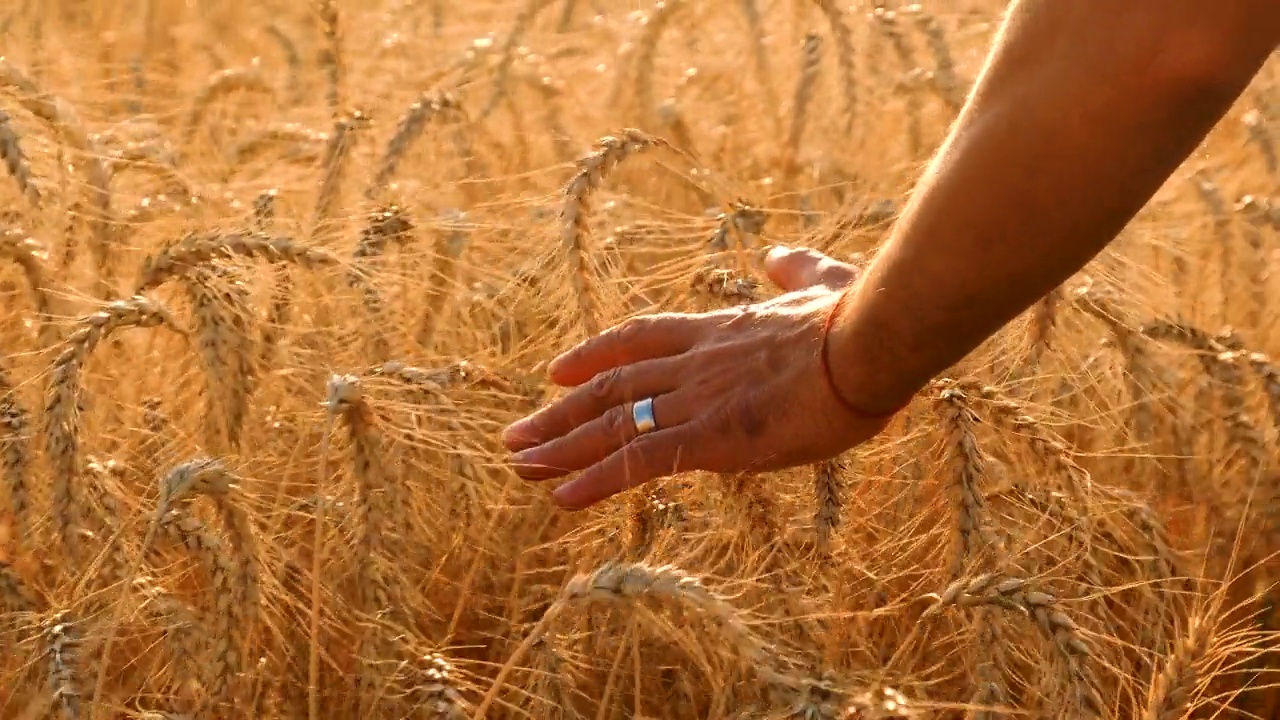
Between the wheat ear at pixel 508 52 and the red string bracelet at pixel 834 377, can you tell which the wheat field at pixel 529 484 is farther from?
the wheat ear at pixel 508 52

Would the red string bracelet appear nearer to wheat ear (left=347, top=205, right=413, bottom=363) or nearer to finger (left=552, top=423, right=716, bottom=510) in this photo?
finger (left=552, top=423, right=716, bottom=510)

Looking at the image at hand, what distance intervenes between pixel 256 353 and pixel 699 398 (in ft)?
1.98

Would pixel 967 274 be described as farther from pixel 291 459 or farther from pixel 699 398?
pixel 291 459

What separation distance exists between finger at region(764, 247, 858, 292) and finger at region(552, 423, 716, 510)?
0.28 metres

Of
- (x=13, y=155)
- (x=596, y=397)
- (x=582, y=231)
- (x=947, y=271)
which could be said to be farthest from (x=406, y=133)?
(x=947, y=271)

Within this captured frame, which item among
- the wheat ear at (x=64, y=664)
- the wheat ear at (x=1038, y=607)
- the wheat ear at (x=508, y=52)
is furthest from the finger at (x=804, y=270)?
the wheat ear at (x=508, y=52)

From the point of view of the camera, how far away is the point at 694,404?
1.42 m

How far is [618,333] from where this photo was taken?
1.53 metres

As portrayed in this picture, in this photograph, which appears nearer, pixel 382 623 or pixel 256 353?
pixel 382 623

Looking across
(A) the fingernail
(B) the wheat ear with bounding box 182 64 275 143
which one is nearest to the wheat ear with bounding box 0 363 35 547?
(A) the fingernail

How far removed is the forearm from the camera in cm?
100

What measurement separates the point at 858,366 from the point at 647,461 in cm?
24

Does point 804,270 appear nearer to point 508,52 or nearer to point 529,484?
point 529,484

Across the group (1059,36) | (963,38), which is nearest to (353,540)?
(1059,36)
